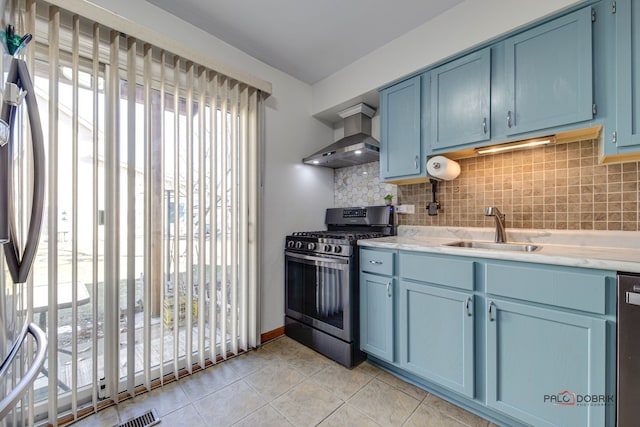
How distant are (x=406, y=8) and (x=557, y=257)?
1.82 m

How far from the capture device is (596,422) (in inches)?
45.9

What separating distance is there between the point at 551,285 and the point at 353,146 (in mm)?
1621

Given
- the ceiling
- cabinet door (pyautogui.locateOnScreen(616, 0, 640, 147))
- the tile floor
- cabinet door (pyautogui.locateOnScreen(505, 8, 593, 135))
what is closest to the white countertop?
cabinet door (pyautogui.locateOnScreen(616, 0, 640, 147))

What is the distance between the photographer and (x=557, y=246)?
65.2 inches

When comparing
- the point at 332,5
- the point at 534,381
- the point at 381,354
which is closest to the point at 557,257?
the point at 534,381

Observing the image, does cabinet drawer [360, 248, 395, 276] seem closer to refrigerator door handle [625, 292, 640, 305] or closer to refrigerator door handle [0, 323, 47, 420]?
refrigerator door handle [625, 292, 640, 305]

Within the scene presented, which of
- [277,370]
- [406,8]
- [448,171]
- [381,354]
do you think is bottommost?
[277,370]

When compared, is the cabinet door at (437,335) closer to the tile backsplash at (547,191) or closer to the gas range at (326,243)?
the gas range at (326,243)

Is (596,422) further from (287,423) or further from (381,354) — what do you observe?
(287,423)

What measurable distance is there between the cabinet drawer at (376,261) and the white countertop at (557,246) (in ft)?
0.18

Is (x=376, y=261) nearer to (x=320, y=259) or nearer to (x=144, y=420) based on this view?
(x=320, y=259)

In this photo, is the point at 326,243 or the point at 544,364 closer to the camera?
the point at 544,364

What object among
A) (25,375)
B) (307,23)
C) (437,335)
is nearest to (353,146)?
(307,23)

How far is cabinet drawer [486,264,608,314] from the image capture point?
116cm
